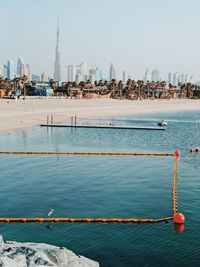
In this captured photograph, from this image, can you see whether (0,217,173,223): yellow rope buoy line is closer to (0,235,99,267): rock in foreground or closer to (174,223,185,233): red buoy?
(174,223,185,233): red buoy

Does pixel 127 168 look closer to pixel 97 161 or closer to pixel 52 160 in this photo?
pixel 97 161

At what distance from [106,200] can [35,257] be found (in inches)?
549

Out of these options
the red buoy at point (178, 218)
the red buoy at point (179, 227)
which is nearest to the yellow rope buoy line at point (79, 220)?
the red buoy at point (178, 218)

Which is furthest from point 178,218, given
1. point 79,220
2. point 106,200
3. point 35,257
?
point 35,257

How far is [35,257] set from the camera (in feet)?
46.9

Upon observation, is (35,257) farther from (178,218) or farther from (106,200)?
(106,200)

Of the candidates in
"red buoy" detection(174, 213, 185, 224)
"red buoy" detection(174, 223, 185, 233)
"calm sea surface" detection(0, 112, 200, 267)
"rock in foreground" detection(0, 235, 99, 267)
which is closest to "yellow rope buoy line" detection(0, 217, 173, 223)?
"calm sea surface" detection(0, 112, 200, 267)

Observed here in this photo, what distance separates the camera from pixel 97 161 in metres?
43.8

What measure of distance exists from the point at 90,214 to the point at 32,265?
36.6 ft

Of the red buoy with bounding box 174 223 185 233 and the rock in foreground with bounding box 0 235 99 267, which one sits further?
the red buoy with bounding box 174 223 185 233

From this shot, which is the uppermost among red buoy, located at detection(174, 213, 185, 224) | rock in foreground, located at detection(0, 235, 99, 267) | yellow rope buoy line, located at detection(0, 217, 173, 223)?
rock in foreground, located at detection(0, 235, 99, 267)

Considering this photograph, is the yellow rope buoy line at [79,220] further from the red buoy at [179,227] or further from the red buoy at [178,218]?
the red buoy at [179,227]

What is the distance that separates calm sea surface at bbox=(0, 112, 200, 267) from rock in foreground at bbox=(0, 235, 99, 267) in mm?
2865

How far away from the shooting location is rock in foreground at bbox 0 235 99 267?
13867 millimetres
